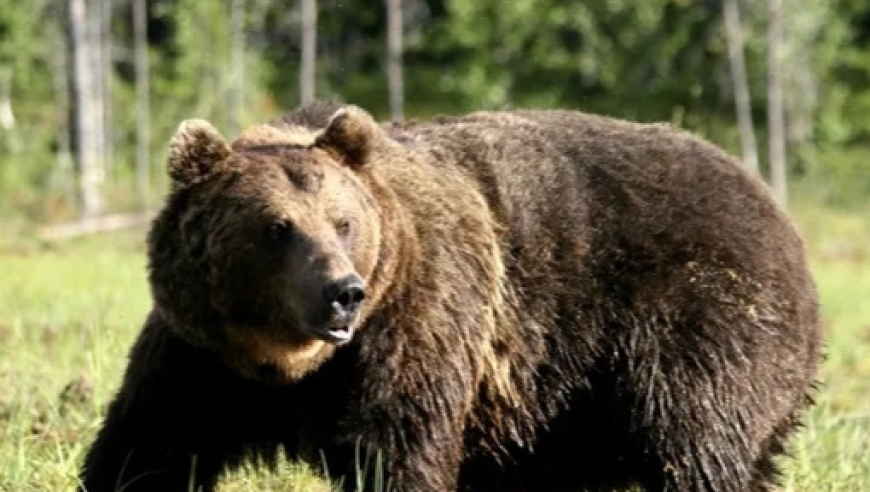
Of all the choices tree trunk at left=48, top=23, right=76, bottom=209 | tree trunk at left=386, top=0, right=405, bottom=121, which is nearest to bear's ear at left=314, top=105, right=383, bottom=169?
tree trunk at left=48, top=23, right=76, bottom=209

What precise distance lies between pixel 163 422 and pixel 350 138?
1.03 meters

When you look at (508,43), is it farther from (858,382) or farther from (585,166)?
(585,166)

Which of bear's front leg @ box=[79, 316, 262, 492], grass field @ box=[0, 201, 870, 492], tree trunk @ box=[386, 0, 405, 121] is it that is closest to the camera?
bear's front leg @ box=[79, 316, 262, 492]

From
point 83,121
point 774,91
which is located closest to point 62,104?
point 83,121

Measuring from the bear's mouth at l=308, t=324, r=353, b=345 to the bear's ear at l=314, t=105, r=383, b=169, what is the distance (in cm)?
71

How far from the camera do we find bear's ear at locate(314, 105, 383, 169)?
16.9 feet

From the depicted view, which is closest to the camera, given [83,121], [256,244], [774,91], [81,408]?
[256,244]

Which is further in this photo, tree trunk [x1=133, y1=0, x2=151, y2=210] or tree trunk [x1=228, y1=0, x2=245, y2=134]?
tree trunk [x1=228, y1=0, x2=245, y2=134]

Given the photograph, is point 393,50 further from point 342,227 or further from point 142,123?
point 342,227

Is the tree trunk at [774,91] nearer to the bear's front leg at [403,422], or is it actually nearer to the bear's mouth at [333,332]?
the bear's front leg at [403,422]

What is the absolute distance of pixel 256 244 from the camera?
16.0ft

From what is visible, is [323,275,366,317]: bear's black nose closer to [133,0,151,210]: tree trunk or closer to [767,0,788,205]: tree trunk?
[133,0,151,210]: tree trunk

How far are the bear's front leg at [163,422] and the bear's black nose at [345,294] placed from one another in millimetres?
658

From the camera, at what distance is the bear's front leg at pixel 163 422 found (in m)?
5.14
